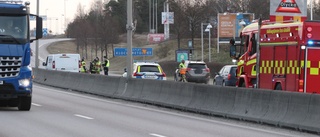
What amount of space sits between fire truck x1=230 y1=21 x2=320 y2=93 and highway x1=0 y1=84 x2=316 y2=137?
119 inches

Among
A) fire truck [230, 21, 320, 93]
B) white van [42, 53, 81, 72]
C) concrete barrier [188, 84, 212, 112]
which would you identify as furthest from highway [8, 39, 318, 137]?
white van [42, 53, 81, 72]

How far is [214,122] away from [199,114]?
2824mm

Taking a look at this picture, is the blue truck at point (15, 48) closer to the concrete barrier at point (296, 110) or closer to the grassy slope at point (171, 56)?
the concrete barrier at point (296, 110)

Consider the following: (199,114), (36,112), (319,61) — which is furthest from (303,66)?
(36,112)

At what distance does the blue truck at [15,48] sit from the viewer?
61.0 ft

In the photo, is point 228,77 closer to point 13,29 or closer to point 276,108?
point 276,108

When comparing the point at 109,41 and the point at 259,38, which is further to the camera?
the point at 109,41

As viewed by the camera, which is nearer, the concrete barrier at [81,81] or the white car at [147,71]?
the concrete barrier at [81,81]

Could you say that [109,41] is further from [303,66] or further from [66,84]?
[303,66]

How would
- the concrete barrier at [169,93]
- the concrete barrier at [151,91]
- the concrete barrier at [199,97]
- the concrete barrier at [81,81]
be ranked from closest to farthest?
the concrete barrier at [199,97], the concrete barrier at [169,93], the concrete barrier at [151,91], the concrete barrier at [81,81]

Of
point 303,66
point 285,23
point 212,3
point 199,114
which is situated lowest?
point 199,114

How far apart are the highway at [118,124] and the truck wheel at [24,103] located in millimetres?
216

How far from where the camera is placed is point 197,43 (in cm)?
8000

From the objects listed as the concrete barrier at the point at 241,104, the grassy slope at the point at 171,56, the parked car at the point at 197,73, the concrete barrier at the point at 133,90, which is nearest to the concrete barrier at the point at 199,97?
the concrete barrier at the point at 241,104
